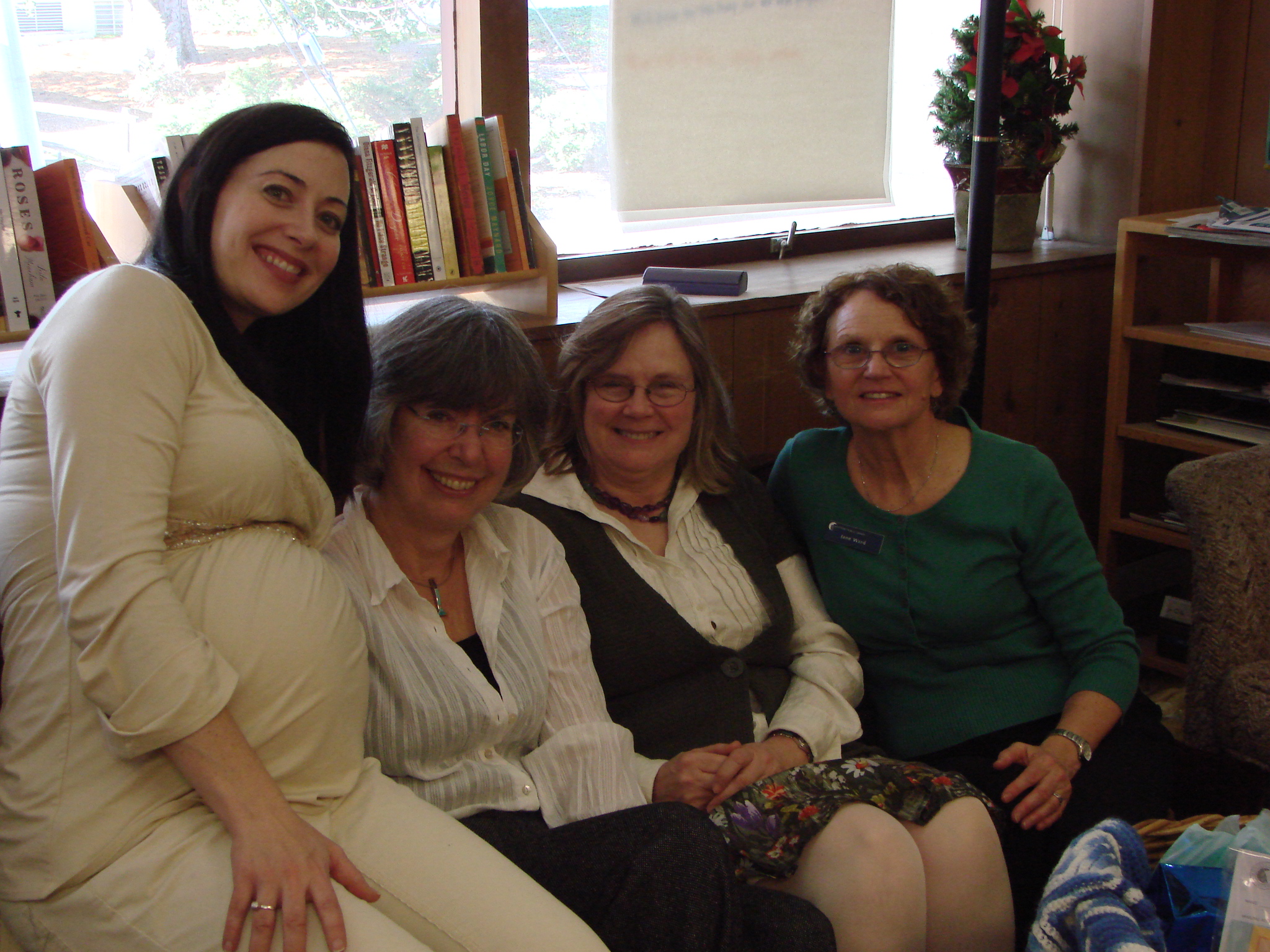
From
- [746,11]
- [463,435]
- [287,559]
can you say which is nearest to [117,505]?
[287,559]

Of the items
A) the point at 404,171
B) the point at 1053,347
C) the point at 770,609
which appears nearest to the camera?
the point at 770,609

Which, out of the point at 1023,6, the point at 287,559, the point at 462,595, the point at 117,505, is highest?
the point at 1023,6

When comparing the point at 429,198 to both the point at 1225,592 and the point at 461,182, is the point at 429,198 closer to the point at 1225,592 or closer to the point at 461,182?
the point at 461,182

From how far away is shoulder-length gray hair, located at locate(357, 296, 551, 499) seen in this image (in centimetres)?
150

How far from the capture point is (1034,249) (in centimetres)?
297

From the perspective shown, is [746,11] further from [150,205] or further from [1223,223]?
[150,205]

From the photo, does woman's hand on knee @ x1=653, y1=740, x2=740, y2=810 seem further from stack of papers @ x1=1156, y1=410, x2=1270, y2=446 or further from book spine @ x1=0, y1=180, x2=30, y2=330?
stack of papers @ x1=1156, y1=410, x2=1270, y2=446

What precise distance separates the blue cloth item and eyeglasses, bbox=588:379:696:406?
2.70ft

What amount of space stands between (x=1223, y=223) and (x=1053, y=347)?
508mm

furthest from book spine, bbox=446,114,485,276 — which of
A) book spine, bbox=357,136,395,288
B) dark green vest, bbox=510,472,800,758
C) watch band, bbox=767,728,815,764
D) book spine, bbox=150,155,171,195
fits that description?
watch band, bbox=767,728,815,764

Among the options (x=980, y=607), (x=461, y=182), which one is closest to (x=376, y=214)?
(x=461, y=182)

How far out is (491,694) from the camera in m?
1.48

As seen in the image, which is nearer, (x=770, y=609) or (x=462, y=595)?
(x=462, y=595)

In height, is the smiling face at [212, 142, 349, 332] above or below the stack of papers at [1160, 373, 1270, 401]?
above
